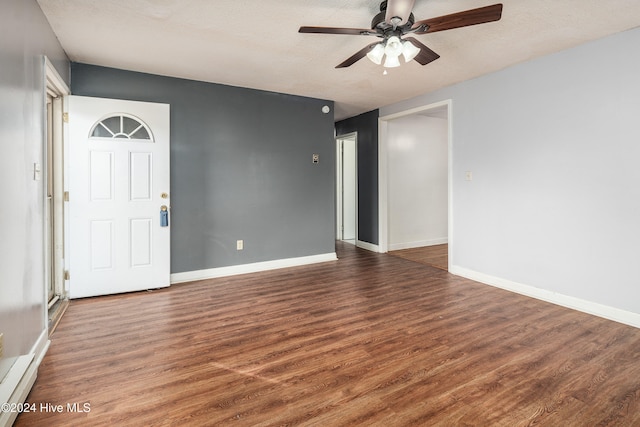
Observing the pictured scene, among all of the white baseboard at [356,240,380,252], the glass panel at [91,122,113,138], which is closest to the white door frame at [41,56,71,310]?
the glass panel at [91,122,113,138]

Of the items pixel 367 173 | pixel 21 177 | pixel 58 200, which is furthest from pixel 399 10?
pixel 367 173

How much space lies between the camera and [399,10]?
2.04m

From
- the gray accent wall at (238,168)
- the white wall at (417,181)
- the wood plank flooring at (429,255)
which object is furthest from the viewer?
the white wall at (417,181)

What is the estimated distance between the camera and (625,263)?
2.82 m

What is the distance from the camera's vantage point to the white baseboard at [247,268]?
13.3 feet

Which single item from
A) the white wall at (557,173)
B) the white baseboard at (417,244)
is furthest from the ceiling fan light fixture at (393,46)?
the white baseboard at (417,244)

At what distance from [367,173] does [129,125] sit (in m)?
3.79

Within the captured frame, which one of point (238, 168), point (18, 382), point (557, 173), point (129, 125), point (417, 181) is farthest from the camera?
point (417, 181)

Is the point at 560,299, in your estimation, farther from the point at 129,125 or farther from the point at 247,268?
the point at 129,125

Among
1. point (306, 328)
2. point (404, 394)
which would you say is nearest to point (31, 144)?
point (306, 328)

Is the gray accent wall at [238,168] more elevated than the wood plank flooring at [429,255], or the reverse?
the gray accent wall at [238,168]

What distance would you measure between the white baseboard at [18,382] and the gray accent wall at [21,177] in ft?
0.14

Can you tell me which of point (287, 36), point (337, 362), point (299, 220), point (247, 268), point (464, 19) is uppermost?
point (287, 36)

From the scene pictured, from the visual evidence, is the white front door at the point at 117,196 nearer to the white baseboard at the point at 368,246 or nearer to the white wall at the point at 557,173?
the white baseboard at the point at 368,246
